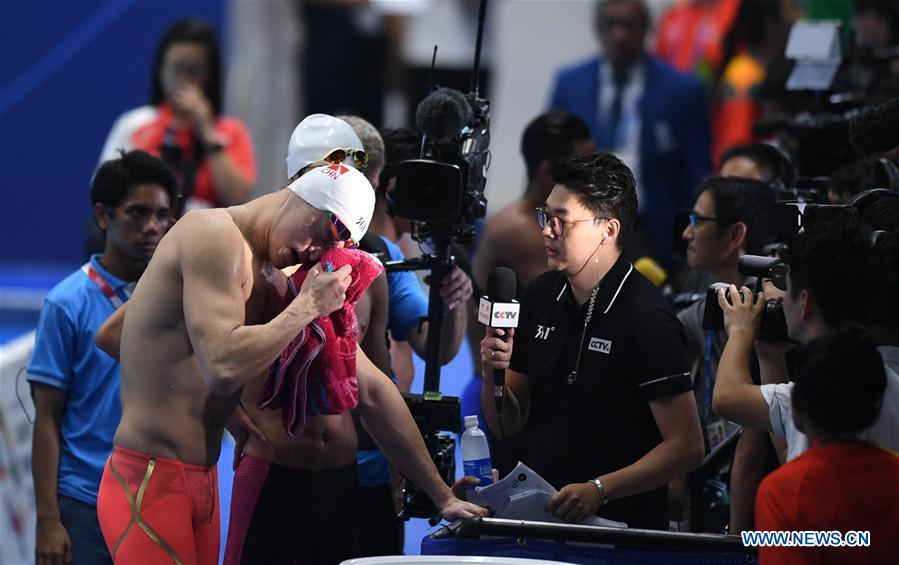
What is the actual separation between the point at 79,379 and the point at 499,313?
1524 millimetres

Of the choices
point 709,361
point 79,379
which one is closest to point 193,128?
point 79,379

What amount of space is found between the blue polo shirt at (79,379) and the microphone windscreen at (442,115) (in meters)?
1.21

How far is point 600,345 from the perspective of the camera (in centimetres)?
369

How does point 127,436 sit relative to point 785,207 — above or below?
below

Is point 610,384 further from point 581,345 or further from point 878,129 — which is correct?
point 878,129

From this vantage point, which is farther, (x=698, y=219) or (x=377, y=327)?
(x=698, y=219)

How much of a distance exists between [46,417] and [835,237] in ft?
8.34

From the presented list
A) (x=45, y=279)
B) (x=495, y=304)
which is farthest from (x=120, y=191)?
(x=45, y=279)

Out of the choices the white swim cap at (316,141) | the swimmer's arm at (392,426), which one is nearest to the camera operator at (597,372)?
the swimmer's arm at (392,426)

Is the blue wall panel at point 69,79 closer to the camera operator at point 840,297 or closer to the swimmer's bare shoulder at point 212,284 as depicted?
the swimmer's bare shoulder at point 212,284

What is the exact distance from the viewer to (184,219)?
345cm

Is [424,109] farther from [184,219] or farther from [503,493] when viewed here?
[503,493]

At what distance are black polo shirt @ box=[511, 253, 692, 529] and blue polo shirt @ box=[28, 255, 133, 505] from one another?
1.43 meters

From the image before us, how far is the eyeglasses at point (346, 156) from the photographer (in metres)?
3.77
